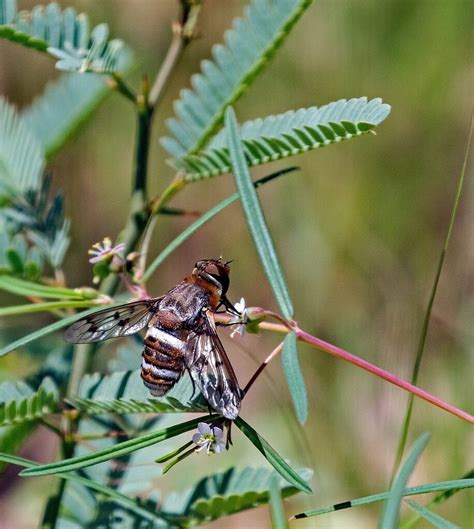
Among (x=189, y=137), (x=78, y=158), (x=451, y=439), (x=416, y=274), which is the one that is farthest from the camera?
(x=78, y=158)

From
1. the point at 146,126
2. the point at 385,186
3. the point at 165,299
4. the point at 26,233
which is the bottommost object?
the point at 165,299

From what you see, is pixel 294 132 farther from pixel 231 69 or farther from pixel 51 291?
pixel 51 291

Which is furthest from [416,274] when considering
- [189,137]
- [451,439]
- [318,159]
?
[189,137]

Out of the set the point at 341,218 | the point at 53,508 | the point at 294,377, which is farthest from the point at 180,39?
the point at 341,218

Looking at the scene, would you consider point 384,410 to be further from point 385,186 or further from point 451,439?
point 385,186

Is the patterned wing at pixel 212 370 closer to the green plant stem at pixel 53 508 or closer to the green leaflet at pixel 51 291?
the green leaflet at pixel 51 291

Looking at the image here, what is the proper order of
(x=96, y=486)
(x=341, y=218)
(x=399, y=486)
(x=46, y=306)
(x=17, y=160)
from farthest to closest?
(x=341, y=218), (x=17, y=160), (x=46, y=306), (x=96, y=486), (x=399, y=486)

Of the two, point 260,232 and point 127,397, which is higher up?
point 260,232
